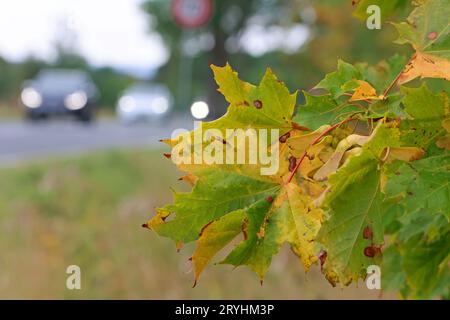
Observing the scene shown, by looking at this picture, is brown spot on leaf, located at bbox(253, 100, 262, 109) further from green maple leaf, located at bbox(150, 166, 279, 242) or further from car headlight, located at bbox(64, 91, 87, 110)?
car headlight, located at bbox(64, 91, 87, 110)

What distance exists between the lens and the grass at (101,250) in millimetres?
5414

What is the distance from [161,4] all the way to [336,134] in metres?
34.1

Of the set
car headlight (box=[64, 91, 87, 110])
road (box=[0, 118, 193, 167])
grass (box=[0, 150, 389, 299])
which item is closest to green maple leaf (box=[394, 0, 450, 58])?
grass (box=[0, 150, 389, 299])

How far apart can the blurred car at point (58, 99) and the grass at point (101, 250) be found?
11384 millimetres

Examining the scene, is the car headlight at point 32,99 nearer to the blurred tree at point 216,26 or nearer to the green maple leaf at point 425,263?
the blurred tree at point 216,26

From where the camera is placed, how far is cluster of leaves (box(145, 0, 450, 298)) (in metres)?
1.25

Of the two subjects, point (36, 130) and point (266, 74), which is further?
point (36, 130)

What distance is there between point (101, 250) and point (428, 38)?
5540 millimetres

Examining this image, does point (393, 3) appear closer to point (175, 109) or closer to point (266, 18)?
point (266, 18)

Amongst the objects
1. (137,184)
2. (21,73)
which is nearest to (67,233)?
(137,184)

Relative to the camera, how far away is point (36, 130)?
17.5m

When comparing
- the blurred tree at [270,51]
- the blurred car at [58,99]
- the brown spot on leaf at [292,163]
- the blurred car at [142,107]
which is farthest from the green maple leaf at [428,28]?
the blurred car at [142,107]

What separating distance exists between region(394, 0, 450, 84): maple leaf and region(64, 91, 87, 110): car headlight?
20.5 m
